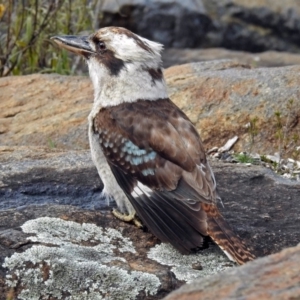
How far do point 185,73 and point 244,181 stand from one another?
2.89 meters

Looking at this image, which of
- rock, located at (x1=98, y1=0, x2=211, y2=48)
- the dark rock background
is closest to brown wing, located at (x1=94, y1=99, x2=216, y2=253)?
the dark rock background

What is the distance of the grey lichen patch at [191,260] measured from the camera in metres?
5.39

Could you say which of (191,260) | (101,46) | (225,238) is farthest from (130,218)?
(101,46)

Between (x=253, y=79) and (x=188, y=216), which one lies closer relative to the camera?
(x=188, y=216)

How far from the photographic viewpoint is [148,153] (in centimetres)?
614

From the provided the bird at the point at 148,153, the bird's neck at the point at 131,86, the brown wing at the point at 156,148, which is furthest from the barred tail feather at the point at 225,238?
the bird's neck at the point at 131,86

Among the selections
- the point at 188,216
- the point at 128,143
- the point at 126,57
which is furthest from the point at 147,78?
the point at 188,216

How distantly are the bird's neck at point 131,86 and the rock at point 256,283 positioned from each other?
Result: 282 cm

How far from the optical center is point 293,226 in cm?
609

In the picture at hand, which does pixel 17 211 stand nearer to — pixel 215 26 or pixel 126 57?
pixel 126 57

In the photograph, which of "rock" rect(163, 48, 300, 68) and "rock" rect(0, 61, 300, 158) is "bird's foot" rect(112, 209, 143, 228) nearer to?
"rock" rect(0, 61, 300, 158)

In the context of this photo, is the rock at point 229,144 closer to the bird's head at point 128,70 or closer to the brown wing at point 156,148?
the bird's head at point 128,70

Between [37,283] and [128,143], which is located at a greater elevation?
[128,143]

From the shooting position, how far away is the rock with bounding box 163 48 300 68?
1440 cm
